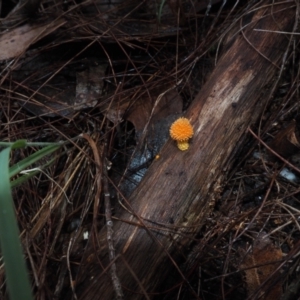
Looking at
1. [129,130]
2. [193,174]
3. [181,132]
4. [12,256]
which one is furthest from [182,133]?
[12,256]

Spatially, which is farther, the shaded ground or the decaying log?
the shaded ground

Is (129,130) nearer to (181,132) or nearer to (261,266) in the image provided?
(181,132)

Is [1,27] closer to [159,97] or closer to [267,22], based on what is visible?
[159,97]

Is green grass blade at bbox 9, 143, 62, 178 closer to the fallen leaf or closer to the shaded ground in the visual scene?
the shaded ground

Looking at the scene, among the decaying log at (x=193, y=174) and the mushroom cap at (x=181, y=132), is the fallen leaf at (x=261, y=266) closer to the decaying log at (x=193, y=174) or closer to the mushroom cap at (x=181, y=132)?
the decaying log at (x=193, y=174)

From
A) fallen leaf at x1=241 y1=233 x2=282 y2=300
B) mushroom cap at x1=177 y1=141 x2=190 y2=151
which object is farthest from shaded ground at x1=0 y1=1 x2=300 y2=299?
mushroom cap at x1=177 y1=141 x2=190 y2=151

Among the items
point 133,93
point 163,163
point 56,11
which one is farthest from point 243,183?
point 56,11

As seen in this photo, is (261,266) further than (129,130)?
No
